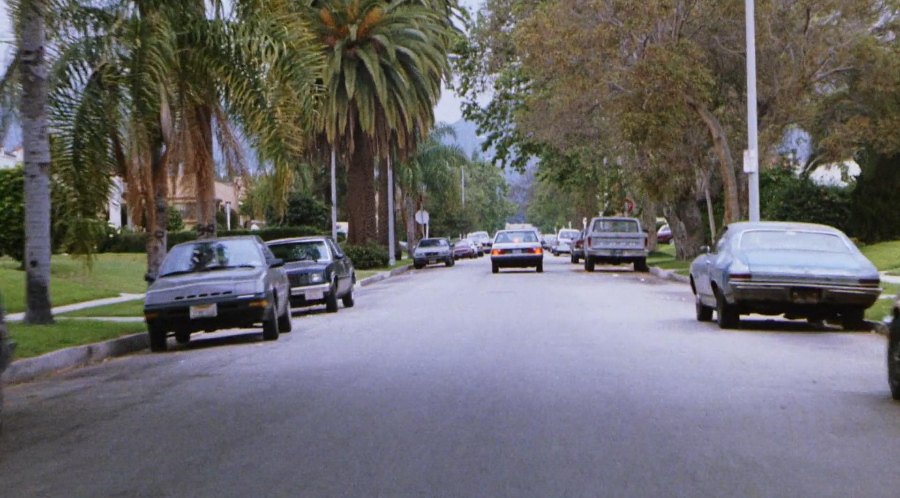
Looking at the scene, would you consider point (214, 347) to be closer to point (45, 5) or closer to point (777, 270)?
point (45, 5)

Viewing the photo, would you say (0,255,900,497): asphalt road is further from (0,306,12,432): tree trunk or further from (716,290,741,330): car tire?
(0,306,12,432): tree trunk

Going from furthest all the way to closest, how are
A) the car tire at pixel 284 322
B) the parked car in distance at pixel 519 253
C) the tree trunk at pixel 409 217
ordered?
the tree trunk at pixel 409 217, the parked car in distance at pixel 519 253, the car tire at pixel 284 322

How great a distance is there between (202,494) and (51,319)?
12.1 m

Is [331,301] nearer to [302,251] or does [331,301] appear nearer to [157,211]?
[302,251]

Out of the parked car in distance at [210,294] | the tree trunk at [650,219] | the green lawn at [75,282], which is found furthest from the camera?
the tree trunk at [650,219]

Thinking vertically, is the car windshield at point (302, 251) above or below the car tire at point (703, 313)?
above

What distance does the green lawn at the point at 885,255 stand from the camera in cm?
3012

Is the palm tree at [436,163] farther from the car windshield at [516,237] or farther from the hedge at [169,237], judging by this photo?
the car windshield at [516,237]

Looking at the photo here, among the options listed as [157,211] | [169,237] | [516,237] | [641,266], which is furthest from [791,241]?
[169,237]

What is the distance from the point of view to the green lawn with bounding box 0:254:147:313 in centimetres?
2536

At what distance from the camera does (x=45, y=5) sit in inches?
619

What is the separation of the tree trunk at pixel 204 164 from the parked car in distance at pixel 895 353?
51.1ft

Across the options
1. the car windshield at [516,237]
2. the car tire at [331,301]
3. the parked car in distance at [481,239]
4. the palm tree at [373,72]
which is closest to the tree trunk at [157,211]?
the car tire at [331,301]

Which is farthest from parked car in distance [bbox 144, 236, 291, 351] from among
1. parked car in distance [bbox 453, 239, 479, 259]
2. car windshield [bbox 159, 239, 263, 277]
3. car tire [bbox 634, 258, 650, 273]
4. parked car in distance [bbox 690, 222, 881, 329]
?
parked car in distance [bbox 453, 239, 479, 259]
